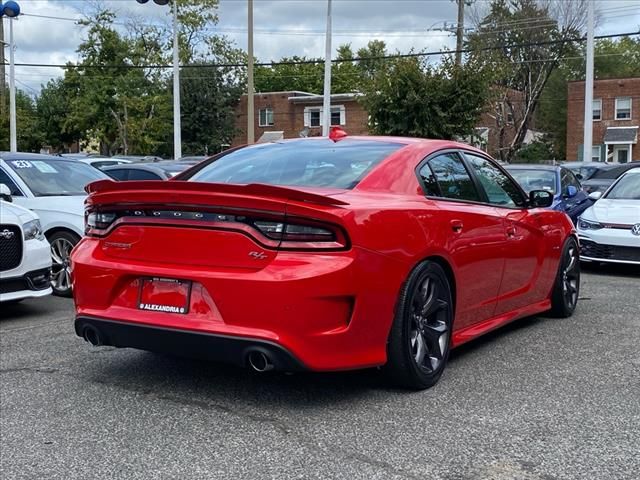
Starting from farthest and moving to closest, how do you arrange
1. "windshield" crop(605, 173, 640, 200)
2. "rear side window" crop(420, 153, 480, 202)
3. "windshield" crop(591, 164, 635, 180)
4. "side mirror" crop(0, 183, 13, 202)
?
1. "windshield" crop(591, 164, 635, 180)
2. "windshield" crop(605, 173, 640, 200)
3. "side mirror" crop(0, 183, 13, 202)
4. "rear side window" crop(420, 153, 480, 202)

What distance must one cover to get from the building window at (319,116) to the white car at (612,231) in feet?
126

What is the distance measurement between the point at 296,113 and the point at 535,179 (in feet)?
131

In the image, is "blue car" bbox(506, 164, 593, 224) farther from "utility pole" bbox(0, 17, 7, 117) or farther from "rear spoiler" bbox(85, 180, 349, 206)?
"utility pole" bbox(0, 17, 7, 117)

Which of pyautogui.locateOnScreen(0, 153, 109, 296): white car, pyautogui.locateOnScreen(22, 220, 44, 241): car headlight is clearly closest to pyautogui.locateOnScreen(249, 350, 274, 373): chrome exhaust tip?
pyautogui.locateOnScreen(22, 220, 44, 241): car headlight

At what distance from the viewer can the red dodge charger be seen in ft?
12.6

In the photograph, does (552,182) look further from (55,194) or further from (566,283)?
(55,194)

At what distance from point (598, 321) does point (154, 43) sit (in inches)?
1792

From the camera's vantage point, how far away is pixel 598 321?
6.71 m

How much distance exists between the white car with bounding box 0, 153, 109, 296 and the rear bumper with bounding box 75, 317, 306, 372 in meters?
4.20

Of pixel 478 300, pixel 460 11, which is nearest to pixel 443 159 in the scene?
pixel 478 300

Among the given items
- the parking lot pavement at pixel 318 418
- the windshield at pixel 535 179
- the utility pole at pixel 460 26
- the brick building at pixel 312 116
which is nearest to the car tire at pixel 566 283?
the parking lot pavement at pixel 318 418

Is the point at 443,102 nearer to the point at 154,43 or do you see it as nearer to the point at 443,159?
the point at 443,159

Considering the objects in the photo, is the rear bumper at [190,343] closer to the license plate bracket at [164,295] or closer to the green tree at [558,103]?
the license plate bracket at [164,295]

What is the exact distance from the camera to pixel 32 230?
7.09 meters
